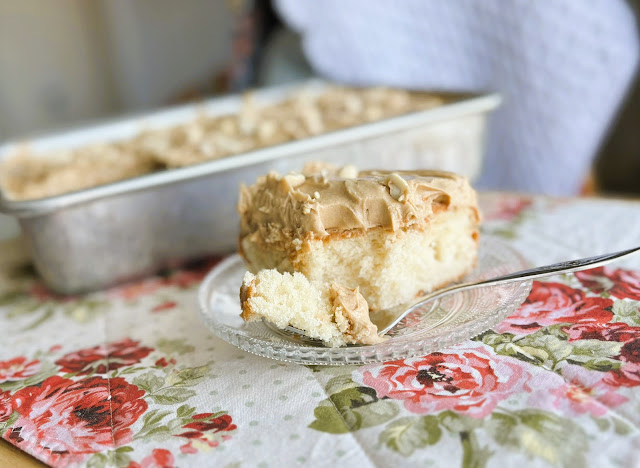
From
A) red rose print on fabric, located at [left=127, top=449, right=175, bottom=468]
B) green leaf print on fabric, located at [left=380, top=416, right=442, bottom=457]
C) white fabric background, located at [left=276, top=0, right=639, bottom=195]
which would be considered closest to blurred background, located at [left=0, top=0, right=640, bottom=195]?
white fabric background, located at [left=276, top=0, right=639, bottom=195]

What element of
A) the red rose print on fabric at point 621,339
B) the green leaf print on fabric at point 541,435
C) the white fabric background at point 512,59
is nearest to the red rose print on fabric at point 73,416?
the green leaf print on fabric at point 541,435

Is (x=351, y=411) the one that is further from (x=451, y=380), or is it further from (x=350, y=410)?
(x=451, y=380)

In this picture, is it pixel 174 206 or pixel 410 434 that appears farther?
pixel 174 206

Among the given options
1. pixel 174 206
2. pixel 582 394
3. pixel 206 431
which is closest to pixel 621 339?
pixel 582 394

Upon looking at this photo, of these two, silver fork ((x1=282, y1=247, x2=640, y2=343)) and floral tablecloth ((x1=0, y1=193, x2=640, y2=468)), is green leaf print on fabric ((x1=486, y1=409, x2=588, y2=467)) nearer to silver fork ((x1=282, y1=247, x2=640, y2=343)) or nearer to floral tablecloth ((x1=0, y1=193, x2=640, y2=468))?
floral tablecloth ((x1=0, y1=193, x2=640, y2=468))

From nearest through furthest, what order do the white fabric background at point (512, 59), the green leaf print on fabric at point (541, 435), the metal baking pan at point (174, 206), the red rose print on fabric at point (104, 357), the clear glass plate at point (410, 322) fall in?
the green leaf print on fabric at point (541, 435)
the clear glass plate at point (410, 322)
the red rose print on fabric at point (104, 357)
the metal baking pan at point (174, 206)
the white fabric background at point (512, 59)

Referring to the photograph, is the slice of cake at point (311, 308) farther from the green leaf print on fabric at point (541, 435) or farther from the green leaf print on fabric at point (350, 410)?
the green leaf print on fabric at point (541, 435)

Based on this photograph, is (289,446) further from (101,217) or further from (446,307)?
(101,217)
